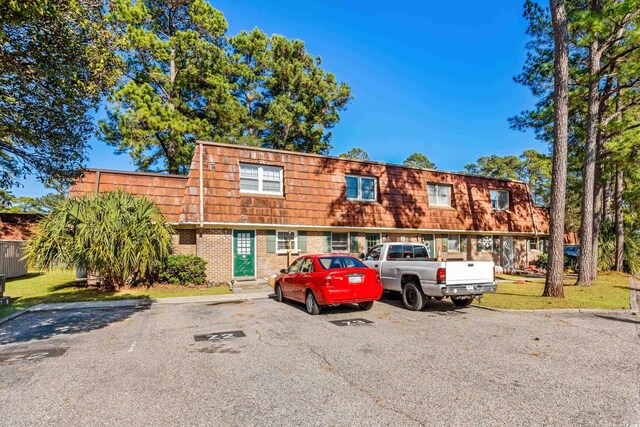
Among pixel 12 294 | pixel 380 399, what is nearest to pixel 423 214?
pixel 380 399

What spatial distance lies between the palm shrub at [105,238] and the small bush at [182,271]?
16.8 inches

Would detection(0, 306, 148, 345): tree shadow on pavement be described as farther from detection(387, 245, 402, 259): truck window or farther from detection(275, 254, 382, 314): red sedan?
detection(387, 245, 402, 259): truck window

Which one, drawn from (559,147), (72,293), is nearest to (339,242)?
(559,147)

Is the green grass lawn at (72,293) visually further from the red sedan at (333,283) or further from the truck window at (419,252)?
the truck window at (419,252)

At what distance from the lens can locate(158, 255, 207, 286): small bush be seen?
1440 cm

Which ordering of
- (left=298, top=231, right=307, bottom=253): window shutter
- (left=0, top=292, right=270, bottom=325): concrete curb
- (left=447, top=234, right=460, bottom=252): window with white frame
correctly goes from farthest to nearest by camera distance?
(left=447, top=234, right=460, bottom=252): window with white frame → (left=298, top=231, right=307, bottom=253): window shutter → (left=0, top=292, right=270, bottom=325): concrete curb

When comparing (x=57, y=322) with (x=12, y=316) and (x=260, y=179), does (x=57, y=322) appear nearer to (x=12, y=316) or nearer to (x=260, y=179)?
(x=12, y=316)

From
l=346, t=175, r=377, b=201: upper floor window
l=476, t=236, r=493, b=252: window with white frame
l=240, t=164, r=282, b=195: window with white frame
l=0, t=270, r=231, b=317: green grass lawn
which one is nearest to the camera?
l=0, t=270, r=231, b=317: green grass lawn

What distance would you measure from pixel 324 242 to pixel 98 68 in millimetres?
12881

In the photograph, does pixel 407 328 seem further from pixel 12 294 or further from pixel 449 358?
pixel 12 294

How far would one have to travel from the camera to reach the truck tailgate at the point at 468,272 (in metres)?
9.24

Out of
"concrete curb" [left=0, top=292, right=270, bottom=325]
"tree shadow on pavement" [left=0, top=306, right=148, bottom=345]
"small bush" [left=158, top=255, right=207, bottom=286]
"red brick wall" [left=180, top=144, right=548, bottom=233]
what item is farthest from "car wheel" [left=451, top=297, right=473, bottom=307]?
"small bush" [left=158, top=255, right=207, bottom=286]

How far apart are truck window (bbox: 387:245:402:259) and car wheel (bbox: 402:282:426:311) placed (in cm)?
161

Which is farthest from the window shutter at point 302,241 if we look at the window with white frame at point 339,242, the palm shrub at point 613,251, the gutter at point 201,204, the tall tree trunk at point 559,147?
the palm shrub at point 613,251
